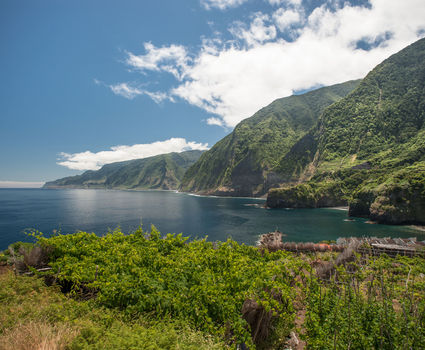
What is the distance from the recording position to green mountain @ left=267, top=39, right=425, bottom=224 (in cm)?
6719

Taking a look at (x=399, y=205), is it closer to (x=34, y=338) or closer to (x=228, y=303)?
(x=228, y=303)

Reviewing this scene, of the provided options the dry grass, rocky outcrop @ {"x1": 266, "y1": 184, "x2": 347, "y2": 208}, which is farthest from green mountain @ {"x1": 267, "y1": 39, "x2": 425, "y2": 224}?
the dry grass

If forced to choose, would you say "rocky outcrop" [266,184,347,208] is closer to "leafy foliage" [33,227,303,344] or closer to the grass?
"leafy foliage" [33,227,303,344]

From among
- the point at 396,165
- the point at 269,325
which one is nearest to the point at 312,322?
the point at 269,325

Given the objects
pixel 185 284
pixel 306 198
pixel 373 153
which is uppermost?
pixel 373 153

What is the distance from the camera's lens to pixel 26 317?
5.60m

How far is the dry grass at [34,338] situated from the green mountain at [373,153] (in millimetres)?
83192

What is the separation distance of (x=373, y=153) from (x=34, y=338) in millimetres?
167913

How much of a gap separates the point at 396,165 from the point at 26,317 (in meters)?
136

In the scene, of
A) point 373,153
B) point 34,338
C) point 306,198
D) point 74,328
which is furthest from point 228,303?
point 373,153

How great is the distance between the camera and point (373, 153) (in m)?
134

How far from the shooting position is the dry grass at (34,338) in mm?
4133

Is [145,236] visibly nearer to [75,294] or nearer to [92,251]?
[92,251]

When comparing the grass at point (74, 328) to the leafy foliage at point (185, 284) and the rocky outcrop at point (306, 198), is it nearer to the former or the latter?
the leafy foliage at point (185, 284)
